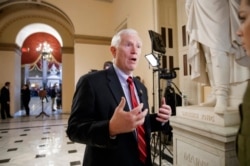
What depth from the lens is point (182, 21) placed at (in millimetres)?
4551

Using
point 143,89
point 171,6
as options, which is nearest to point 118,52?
point 143,89

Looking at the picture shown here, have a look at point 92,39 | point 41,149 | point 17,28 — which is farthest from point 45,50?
point 41,149

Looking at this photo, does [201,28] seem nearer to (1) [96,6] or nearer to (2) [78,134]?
(2) [78,134]

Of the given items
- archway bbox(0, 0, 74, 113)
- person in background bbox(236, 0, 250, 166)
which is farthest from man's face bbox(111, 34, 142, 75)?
archway bbox(0, 0, 74, 113)

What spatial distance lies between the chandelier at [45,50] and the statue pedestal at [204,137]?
11.2 meters

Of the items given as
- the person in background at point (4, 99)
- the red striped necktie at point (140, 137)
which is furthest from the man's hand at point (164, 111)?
the person in background at point (4, 99)

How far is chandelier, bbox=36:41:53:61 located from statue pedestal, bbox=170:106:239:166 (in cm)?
1123

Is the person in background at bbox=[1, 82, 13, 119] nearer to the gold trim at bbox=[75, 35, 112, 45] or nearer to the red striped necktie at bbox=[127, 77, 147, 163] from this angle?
the gold trim at bbox=[75, 35, 112, 45]

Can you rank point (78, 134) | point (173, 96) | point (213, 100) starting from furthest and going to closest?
point (173, 96)
point (213, 100)
point (78, 134)

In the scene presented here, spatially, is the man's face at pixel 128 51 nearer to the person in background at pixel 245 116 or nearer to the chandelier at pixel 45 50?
the person in background at pixel 245 116

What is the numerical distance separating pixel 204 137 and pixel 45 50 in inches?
464

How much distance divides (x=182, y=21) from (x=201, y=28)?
9.65 ft

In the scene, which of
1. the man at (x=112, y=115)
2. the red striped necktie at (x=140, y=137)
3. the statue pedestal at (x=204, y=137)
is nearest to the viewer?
the man at (x=112, y=115)

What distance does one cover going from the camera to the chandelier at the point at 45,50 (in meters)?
11.8
